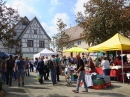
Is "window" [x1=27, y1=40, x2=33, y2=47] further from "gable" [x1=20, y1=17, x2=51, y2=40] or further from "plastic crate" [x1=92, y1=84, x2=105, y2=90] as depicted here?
"plastic crate" [x1=92, y1=84, x2=105, y2=90]

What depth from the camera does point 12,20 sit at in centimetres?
1380

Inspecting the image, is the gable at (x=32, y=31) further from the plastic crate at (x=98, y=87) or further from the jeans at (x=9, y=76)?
the plastic crate at (x=98, y=87)

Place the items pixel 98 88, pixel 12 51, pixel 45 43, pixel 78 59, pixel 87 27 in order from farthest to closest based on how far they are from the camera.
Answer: pixel 45 43 < pixel 12 51 < pixel 87 27 < pixel 98 88 < pixel 78 59

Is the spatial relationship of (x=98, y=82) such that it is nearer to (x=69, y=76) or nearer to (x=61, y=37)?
(x=69, y=76)

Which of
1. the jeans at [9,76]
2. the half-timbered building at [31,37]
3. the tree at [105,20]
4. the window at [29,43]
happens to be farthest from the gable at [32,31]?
the jeans at [9,76]

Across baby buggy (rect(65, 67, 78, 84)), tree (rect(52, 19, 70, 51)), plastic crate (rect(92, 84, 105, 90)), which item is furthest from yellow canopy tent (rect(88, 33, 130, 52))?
tree (rect(52, 19, 70, 51))

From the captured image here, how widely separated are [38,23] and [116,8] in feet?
89.5

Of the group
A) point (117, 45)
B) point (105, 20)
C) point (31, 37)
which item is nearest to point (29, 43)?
point (31, 37)

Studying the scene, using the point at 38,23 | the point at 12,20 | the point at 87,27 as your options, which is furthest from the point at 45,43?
the point at 12,20

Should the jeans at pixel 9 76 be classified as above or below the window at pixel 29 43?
below

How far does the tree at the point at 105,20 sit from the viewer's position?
26.2 meters

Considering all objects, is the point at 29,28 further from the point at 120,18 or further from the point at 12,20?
the point at 12,20

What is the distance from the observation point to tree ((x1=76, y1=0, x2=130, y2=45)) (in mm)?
26156

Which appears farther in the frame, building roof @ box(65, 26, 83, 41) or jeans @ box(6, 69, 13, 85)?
building roof @ box(65, 26, 83, 41)
